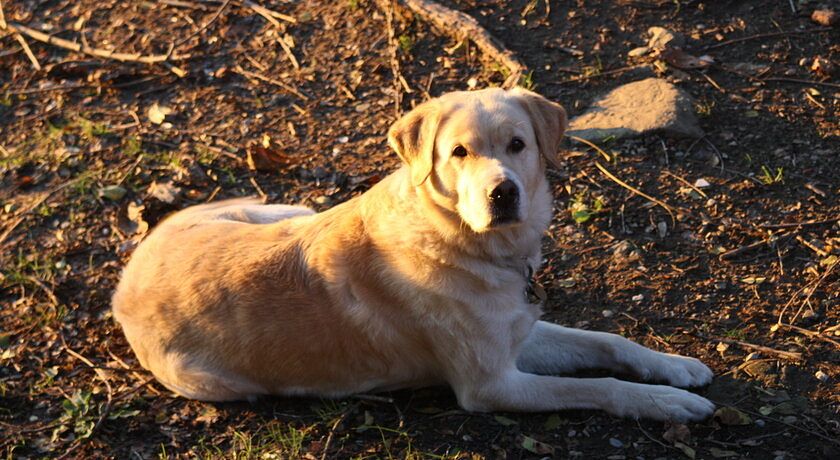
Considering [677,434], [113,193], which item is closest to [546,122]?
[677,434]

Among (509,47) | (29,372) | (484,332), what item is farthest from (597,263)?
(29,372)

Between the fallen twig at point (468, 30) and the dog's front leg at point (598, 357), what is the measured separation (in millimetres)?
2235

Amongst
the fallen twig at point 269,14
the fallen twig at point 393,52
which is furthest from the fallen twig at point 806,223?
the fallen twig at point 269,14

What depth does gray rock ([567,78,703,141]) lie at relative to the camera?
5594 millimetres

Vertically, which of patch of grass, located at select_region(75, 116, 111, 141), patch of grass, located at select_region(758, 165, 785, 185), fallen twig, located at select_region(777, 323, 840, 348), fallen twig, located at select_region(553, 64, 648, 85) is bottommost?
fallen twig, located at select_region(777, 323, 840, 348)

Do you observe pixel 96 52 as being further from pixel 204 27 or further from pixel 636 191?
pixel 636 191

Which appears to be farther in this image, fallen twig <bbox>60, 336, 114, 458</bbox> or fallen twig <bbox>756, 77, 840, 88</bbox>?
fallen twig <bbox>756, 77, 840, 88</bbox>

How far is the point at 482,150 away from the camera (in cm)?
378

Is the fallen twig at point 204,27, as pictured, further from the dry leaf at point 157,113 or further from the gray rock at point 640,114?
the gray rock at point 640,114

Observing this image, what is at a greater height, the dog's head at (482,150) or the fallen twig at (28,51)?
the dog's head at (482,150)

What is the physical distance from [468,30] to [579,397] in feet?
11.2

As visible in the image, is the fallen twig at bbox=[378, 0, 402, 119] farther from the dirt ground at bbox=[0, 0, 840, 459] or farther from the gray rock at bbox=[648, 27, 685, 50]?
the gray rock at bbox=[648, 27, 685, 50]

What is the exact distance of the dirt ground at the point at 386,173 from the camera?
4008mm

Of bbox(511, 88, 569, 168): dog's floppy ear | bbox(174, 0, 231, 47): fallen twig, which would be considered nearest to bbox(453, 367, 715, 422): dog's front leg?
bbox(511, 88, 569, 168): dog's floppy ear
